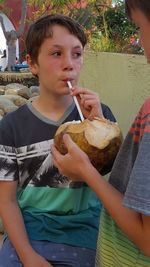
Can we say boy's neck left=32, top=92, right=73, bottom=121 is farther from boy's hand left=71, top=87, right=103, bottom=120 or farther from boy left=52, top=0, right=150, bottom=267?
boy left=52, top=0, right=150, bottom=267

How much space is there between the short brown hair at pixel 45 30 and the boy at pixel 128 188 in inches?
23.9

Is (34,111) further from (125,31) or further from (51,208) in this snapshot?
(125,31)

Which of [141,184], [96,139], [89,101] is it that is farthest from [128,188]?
[89,101]

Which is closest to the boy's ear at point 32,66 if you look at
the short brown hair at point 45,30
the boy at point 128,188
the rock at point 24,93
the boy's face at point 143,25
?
the short brown hair at point 45,30

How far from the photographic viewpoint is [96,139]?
1.39 metres

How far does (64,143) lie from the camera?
1365mm

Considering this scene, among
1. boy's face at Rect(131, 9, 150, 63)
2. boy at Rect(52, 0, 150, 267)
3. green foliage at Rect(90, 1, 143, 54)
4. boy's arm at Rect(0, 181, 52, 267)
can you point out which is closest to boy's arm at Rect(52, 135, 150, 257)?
boy at Rect(52, 0, 150, 267)

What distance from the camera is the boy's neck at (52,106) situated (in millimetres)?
1825

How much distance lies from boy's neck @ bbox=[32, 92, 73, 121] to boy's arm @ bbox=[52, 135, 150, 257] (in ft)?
1.63

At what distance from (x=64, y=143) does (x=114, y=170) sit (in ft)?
0.62

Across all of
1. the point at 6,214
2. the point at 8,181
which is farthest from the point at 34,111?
the point at 6,214

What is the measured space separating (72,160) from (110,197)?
17cm

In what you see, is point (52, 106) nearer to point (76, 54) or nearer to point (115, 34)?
point (76, 54)

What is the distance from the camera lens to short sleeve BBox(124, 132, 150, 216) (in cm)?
101
